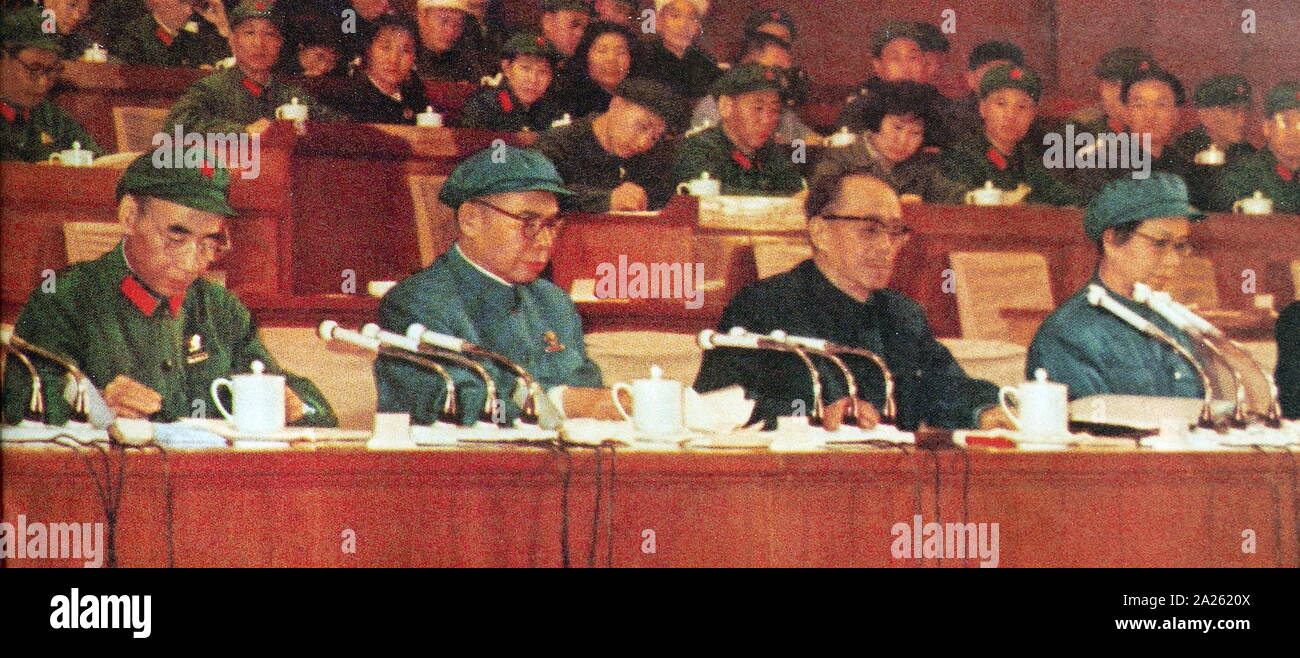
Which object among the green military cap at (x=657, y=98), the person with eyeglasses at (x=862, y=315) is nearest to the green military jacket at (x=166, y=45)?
the green military cap at (x=657, y=98)

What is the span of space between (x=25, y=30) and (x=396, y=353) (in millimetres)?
1424

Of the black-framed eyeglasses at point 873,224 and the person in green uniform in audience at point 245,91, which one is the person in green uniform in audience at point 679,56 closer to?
the black-framed eyeglasses at point 873,224

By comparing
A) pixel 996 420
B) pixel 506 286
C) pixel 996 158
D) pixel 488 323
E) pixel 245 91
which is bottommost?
pixel 996 420

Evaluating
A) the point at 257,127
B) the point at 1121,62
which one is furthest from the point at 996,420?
the point at 257,127

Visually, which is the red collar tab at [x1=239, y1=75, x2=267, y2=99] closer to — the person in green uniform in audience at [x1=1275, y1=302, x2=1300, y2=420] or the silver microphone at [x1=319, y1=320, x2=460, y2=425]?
the silver microphone at [x1=319, y1=320, x2=460, y2=425]

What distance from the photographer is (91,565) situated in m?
3.51

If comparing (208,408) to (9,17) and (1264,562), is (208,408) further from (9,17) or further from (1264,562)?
(1264,562)

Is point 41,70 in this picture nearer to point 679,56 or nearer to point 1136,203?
point 679,56

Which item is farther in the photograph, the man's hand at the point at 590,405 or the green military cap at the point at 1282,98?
the green military cap at the point at 1282,98

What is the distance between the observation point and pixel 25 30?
4.38m

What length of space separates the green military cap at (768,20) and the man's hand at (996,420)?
1466 millimetres

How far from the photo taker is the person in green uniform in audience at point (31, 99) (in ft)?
14.0
